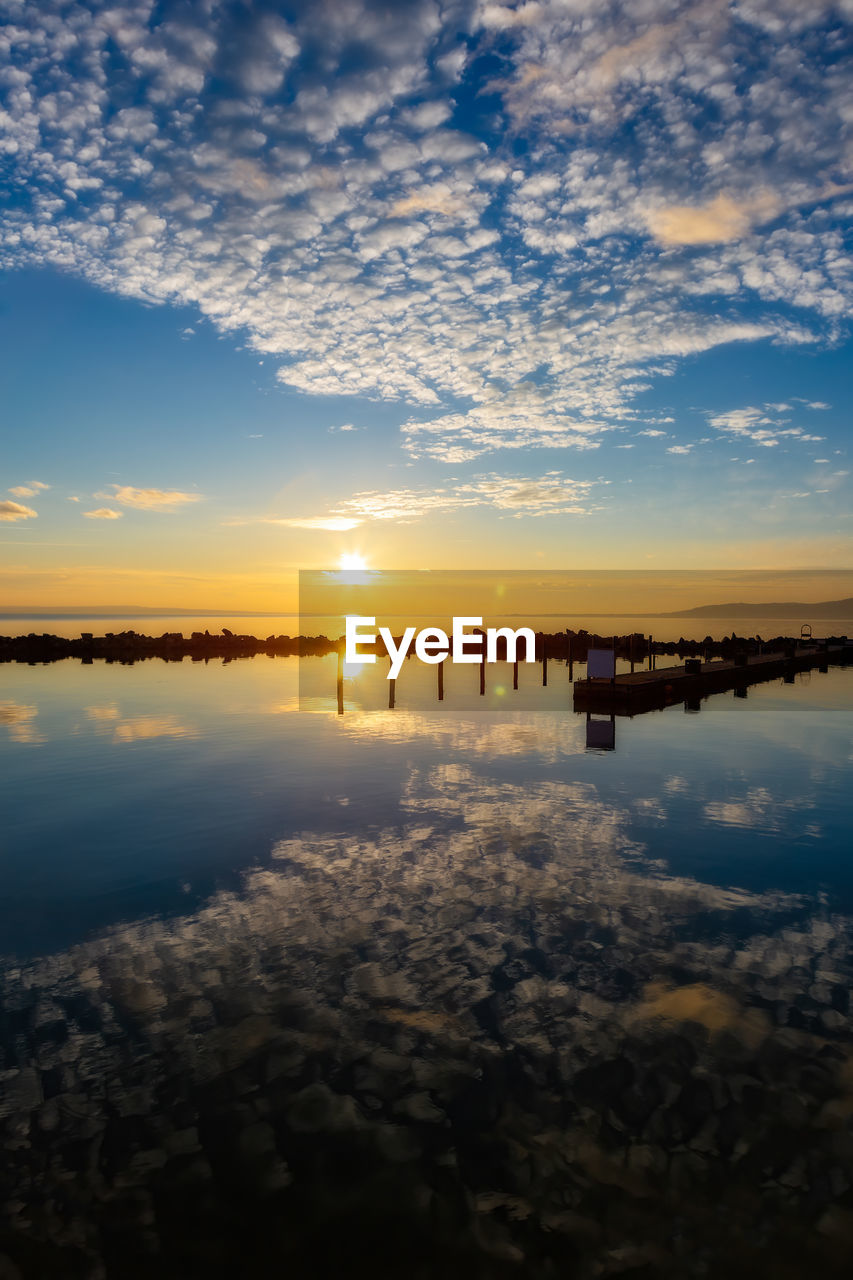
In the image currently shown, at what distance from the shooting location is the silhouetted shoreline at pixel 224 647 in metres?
92.8

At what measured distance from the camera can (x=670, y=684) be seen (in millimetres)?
45031

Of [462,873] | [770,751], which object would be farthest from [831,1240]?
[770,751]

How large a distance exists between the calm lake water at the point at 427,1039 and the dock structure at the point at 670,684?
22.2 metres

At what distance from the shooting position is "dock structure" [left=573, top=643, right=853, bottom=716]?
3972 cm

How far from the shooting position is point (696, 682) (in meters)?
48.0

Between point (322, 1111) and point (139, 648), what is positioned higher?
point (139, 648)

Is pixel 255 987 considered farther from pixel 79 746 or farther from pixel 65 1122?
pixel 79 746

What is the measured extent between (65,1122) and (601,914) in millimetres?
7104

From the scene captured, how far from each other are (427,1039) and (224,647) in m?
108

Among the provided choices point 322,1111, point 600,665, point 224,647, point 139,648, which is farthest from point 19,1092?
point 224,647

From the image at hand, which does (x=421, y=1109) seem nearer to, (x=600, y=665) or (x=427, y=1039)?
(x=427, y=1039)
